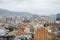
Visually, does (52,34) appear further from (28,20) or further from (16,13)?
(16,13)

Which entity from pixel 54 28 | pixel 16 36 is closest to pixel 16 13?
pixel 16 36

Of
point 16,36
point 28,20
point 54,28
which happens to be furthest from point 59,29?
→ point 16,36

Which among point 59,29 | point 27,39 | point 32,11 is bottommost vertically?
point 27,39

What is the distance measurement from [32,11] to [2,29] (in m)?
0.45

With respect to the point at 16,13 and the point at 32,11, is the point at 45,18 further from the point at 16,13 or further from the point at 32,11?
the point at 16,13

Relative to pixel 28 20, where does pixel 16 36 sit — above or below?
below

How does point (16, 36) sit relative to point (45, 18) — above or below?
below

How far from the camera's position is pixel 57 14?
5.80 ft

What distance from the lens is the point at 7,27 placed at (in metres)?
1.68

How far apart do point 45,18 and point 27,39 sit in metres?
0.36

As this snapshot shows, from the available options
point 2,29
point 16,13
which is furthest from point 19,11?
point 2,29

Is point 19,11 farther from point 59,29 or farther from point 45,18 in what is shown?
point 59,29

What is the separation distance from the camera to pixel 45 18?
175 centimetres

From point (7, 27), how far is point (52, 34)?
0.59m
